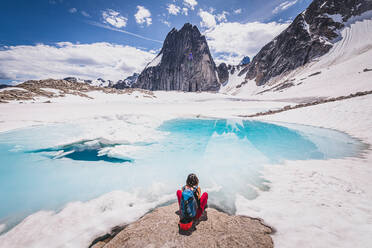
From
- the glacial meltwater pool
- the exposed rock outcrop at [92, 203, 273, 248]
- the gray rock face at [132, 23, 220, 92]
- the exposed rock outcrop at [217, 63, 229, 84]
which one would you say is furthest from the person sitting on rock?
the exposed rock outcrop at [217, 63, 229, 84]

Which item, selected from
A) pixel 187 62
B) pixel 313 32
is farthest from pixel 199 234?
pixel 313 32

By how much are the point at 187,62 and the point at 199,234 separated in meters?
132

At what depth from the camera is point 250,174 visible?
5.97 metres

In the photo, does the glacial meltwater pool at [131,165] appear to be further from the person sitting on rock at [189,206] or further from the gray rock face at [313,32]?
the gray rock face at [313,32]

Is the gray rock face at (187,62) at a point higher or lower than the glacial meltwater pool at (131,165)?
higher

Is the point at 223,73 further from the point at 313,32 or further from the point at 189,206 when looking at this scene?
the point at 189,206

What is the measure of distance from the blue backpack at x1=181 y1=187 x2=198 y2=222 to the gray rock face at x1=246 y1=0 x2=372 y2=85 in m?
115

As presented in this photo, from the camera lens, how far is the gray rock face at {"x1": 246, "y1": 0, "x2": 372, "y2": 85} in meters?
85.3

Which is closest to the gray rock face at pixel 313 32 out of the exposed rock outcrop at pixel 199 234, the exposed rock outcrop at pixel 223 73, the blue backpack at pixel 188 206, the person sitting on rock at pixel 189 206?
the exposed rock outcrop at pixel 223 73

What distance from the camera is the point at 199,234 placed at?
9.67 feet

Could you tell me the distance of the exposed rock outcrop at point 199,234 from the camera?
2727 mm

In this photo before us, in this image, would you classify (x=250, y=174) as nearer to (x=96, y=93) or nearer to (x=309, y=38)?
(x=96, y=93)

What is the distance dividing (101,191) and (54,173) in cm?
291

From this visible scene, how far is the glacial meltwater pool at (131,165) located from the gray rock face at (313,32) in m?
107
